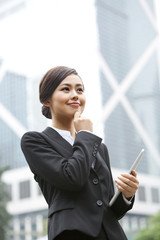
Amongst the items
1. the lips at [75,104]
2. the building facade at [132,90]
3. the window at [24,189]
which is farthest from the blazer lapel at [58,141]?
the building facade at [132,90]

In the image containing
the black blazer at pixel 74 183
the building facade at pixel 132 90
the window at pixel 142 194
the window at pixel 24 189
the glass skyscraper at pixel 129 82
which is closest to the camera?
the black blazer at pixel 74 183

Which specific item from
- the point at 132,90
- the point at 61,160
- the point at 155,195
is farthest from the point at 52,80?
the point at 132,90

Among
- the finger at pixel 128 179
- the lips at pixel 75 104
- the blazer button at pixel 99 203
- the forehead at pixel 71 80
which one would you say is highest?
the forehead at pixel 71 80

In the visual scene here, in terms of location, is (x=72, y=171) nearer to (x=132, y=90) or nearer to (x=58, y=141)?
(x=58, y=141)

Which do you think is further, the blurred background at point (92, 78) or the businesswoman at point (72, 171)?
the blurred background at point (92, 78)

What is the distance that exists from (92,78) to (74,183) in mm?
66898

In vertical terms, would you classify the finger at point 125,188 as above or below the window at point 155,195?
above

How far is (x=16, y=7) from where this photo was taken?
78.2 metres

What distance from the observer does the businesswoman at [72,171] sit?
5.07ft

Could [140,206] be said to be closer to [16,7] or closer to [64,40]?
[64,40]

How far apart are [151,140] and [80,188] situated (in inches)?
2623

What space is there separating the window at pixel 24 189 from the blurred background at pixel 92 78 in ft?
0.38

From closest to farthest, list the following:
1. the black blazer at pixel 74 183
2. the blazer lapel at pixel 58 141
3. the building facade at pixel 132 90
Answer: the black blazer at pixel 74 183
the blazer lapel at pixel 58 141
the building facade at pixel 132 90

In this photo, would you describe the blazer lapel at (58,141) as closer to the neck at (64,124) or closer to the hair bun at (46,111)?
the neck at (64,124)
